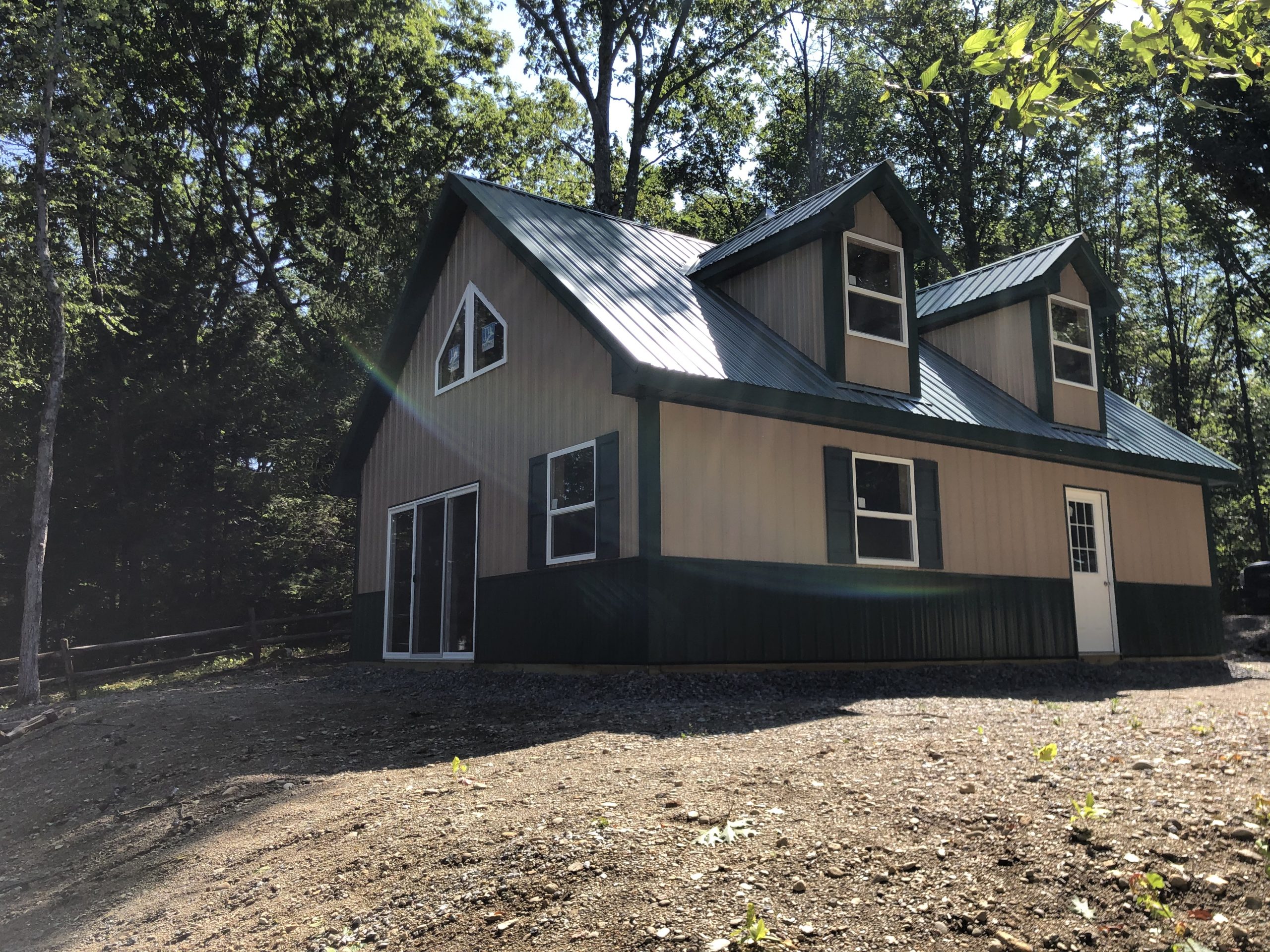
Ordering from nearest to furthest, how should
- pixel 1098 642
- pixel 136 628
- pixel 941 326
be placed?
pixel 1098 642
pixel 941 326
pixel 136 628

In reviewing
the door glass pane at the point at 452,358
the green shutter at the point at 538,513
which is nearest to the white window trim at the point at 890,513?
the green shutter at the point at 538,513

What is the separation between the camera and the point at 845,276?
36.2 feet

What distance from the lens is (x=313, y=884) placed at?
4.37 meters

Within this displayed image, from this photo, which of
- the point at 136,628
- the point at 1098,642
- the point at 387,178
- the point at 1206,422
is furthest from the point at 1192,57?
the point at 1206,422

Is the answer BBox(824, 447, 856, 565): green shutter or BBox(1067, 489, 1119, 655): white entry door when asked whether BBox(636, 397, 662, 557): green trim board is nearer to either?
BBox(824, 447, 856, 565): green shutter

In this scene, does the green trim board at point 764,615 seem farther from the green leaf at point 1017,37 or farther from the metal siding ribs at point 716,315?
the green leaf at point 1017,37

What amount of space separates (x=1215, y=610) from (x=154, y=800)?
1496 cm

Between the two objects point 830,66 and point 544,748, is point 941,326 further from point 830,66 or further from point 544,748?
point 830,66

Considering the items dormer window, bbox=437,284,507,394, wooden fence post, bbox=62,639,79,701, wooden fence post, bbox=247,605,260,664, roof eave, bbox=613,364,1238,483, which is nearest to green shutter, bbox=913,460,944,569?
roof eave, bbox=613,364,1238,483

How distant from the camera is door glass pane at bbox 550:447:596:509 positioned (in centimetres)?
1005

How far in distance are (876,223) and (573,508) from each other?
516 cm

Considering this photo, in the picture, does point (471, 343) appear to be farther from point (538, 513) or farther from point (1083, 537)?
point (1083, 537)

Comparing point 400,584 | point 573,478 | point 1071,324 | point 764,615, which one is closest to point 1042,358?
point 1071,324

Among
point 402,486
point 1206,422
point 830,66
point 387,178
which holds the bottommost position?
point 402,486
